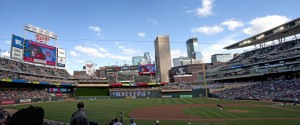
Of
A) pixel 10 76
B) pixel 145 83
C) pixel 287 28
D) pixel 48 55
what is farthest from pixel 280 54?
Result: pixel 10 76

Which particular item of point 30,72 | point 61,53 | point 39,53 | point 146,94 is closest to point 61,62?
point 61,53

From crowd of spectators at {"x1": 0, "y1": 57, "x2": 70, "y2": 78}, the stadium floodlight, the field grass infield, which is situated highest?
the stadium floodlight

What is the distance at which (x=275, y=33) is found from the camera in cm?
6619

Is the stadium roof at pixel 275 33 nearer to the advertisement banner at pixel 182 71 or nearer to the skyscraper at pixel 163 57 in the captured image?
the advertisement banner at pixel 182 71

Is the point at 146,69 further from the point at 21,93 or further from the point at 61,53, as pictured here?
the point at 21,93

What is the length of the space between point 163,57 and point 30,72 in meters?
134

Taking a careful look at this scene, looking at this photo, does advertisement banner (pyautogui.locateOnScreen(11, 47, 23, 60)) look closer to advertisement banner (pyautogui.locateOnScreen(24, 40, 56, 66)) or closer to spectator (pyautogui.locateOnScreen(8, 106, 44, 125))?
advertisement banner (pyautogui.locateOnScreen(24, 40, 56, 66))

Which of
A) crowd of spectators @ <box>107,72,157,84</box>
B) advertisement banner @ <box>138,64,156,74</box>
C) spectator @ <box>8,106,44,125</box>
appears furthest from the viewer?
advertisement banner @ <box>138,64,156,74</box>

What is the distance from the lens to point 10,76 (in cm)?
5516

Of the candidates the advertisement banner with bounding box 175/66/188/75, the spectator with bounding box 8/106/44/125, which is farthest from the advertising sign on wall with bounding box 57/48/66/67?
the advertisement banner with bounding box 175/66/188/75

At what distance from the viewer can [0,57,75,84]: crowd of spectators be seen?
5681 cm

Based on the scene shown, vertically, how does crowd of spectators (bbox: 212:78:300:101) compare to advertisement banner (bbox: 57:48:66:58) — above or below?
below

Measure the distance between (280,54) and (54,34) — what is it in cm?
7046

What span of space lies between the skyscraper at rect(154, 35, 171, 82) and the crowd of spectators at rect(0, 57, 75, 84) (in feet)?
349
